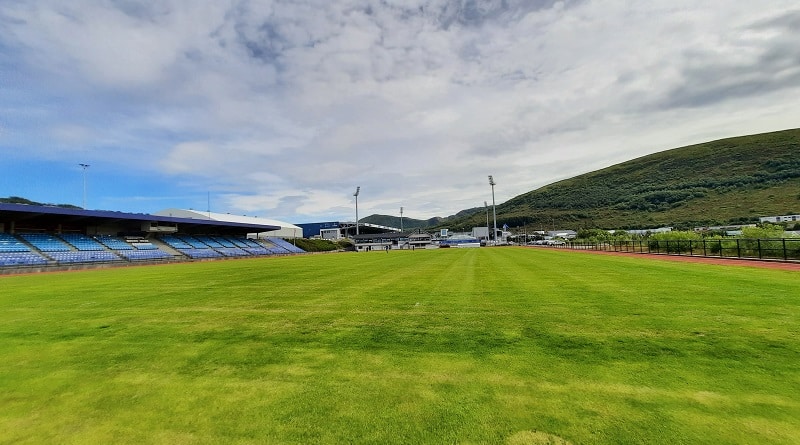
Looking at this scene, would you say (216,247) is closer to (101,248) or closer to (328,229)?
(101,248)

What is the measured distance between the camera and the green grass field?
3039mm

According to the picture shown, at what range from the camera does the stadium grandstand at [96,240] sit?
33219mm

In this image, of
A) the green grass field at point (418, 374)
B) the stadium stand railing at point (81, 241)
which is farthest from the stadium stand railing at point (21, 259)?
the green grass field at point (418, 374)

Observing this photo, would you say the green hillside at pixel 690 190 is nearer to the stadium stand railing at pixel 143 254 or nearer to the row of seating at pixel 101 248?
the row of seating at pixel 101 248

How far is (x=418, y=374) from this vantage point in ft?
13.8

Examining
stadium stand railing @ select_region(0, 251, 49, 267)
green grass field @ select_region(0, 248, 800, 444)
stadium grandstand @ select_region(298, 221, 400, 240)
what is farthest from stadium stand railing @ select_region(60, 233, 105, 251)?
stadium grandstand @ select_region(298, 221, 400, 240)

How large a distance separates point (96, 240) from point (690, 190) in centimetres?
14483

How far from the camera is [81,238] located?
4150 cm

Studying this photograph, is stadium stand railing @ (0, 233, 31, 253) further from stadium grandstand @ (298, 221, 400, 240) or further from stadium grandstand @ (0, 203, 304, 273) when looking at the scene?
stadium grandstand @ (298, 221, 400, 240)

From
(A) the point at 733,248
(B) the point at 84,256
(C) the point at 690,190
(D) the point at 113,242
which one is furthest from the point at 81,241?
(C) the point at 690,190

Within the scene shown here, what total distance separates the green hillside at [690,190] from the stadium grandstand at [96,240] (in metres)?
104

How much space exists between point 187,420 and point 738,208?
12235cm

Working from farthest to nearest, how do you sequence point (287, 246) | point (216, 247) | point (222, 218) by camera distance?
1. point (222, 218)
2. point (287, 246)
3. point (216, 247)

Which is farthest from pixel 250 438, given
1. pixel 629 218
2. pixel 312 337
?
pixel 629 218
